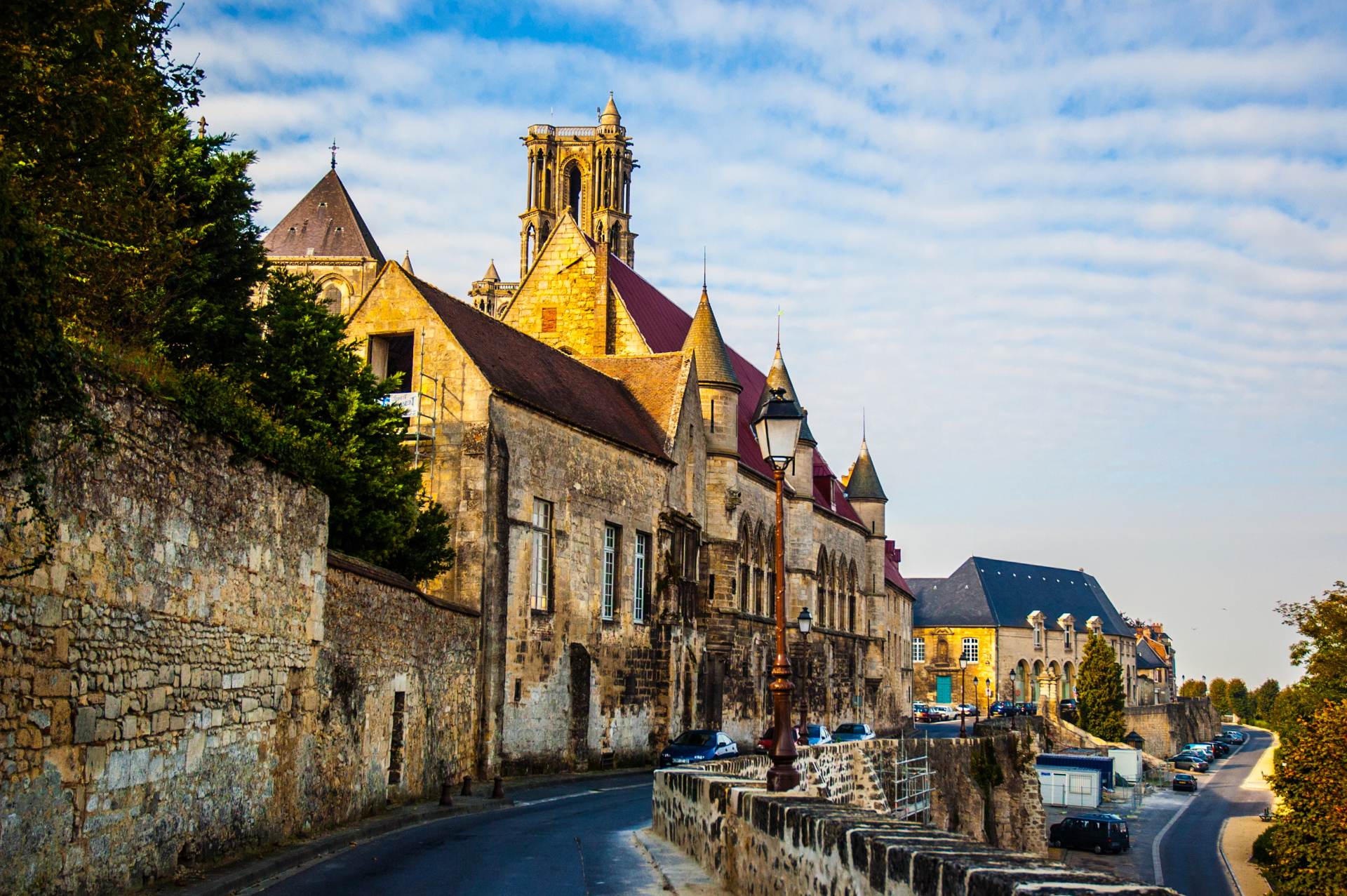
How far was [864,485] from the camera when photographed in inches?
2438

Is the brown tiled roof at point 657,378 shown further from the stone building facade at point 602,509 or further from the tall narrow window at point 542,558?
the tall narrow window at point 542,558

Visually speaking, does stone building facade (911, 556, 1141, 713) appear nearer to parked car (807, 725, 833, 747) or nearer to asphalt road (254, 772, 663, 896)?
parked car (807, 725, 833, 747)

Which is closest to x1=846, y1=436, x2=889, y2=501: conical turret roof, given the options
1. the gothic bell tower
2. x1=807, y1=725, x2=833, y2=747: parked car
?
x1=807, y1=725, x2=833, y2=747: parked car

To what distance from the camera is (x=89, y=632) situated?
9.48 metres

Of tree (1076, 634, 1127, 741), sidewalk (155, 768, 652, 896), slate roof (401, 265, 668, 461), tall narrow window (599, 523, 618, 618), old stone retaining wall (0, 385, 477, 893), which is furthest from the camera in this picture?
tree (1076, 634, 1127, 741)

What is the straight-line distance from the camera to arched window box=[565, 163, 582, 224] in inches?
3649

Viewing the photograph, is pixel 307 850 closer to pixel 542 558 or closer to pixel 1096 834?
pixel 542 558

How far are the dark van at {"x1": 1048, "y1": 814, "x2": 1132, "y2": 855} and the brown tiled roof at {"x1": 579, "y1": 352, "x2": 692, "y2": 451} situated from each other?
25231 millimetres

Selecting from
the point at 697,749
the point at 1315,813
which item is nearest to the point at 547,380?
the point at 697,749

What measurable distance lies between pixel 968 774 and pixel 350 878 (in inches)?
1310

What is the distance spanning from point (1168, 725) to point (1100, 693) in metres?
25.2

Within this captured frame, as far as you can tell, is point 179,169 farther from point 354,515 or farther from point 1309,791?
point 1309,791

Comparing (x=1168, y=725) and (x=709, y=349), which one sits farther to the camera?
(x=1168, y=725)

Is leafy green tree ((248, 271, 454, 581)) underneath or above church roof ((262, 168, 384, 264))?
underneath
